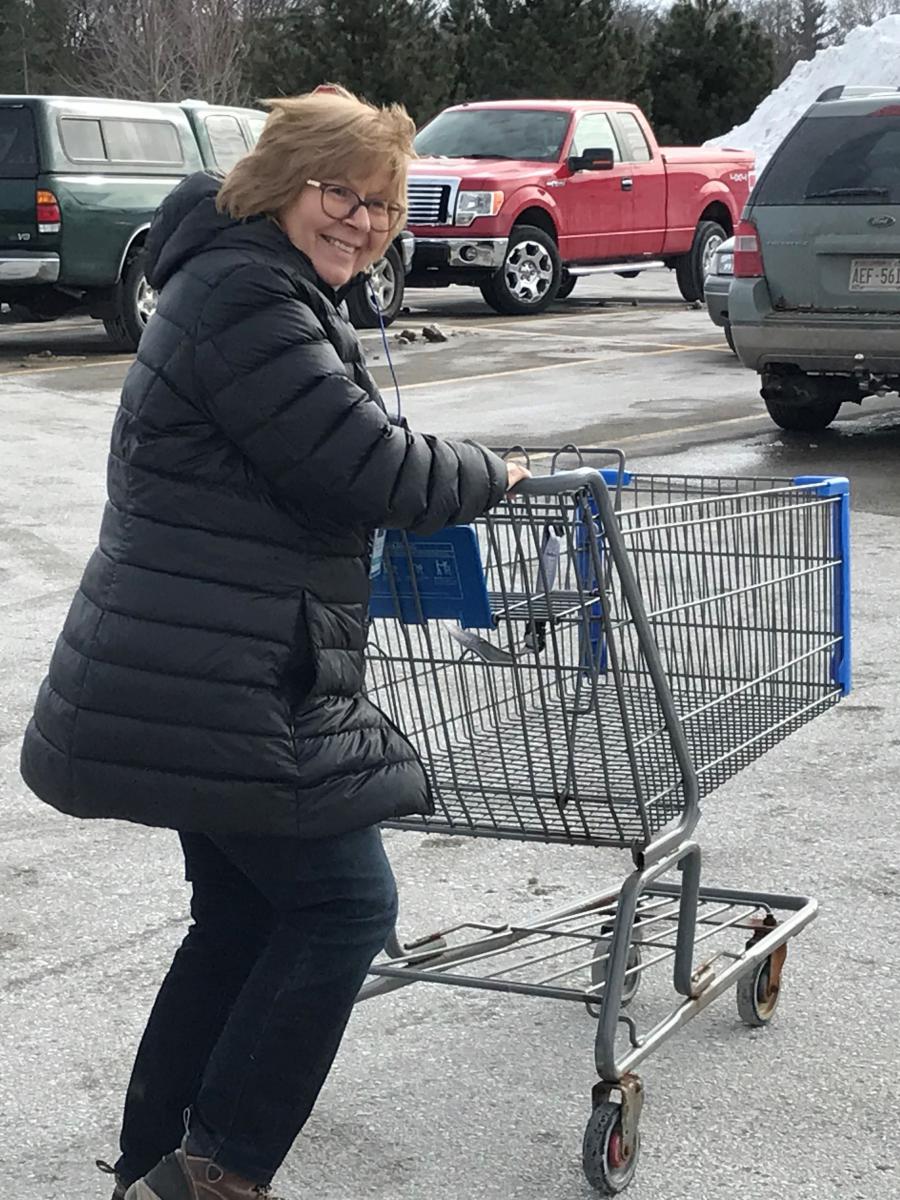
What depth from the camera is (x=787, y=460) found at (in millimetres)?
10641

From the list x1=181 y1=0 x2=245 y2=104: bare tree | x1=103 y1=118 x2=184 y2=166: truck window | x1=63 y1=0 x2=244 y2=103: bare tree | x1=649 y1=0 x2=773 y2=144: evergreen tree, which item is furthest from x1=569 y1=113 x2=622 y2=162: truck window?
x1=181 y1=0 x2=245 y2=104: bare tree

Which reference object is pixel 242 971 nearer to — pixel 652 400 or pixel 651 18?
pixel 652 400

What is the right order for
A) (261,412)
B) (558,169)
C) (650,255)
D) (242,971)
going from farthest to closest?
(650,255)
(558,169)
(242,971)
(261,412)

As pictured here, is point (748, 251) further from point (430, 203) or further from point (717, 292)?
point (430, 203)

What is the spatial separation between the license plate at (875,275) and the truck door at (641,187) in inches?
418

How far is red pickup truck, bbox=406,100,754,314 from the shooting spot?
19.0 m

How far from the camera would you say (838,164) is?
Answer: 10391 millimetres

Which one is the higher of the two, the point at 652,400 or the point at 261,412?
the point at 261,412

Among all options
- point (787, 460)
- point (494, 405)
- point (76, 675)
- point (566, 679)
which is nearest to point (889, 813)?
point (566, 679)

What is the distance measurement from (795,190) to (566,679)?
780 cm

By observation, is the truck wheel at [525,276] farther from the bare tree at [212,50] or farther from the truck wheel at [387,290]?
the bare tree at [212,50]

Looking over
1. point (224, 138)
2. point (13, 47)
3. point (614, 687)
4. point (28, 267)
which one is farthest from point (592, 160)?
point (13, 47)

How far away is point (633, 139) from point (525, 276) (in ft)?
7.34

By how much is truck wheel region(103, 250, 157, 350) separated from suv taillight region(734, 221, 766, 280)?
269 inches
